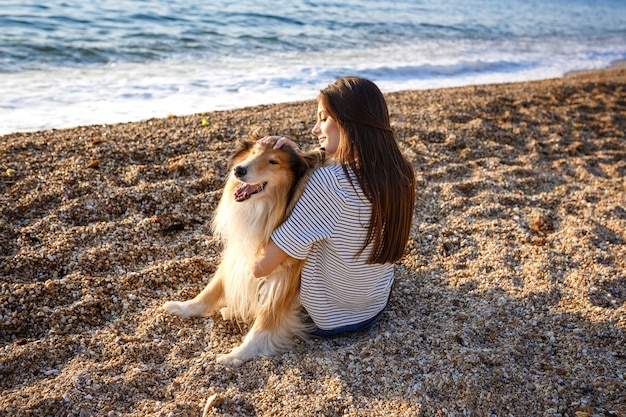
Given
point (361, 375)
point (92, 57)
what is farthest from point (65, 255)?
point (92, 57)

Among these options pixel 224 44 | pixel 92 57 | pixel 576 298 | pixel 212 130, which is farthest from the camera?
pixel 224 44

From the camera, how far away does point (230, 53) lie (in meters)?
10.7

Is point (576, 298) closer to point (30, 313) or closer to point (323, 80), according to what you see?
point (30, 313)

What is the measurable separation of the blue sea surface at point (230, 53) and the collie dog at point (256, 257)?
12.5ft

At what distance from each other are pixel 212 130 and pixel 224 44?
21.4 ft

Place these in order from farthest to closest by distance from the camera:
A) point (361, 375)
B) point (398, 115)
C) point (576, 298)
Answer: point (398, 115), point (576, 298), point (361, 375)

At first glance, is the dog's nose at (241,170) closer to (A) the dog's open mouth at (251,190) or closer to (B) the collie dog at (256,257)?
(B) the collie dog at (256,257)

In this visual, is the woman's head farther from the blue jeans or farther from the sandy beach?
the sandy beach

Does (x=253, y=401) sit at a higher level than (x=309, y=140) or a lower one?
lower

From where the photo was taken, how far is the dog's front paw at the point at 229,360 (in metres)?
2.81

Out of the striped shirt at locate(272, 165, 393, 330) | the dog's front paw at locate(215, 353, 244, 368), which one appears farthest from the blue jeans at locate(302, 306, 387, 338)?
the dog's front paw at locate(215, 353, 244, 368)

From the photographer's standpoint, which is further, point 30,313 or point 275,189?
point 30,313

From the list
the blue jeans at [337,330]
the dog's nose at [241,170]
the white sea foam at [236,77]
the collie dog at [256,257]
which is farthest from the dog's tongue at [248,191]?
the white sea foam at [236,77]

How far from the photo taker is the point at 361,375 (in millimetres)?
2750
